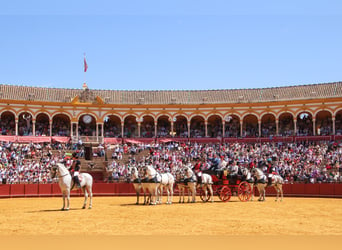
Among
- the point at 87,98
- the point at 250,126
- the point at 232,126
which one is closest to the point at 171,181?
the point at 87,98

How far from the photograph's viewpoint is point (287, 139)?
4419 centimetres

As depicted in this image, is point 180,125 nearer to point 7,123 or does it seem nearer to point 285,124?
point 285,124

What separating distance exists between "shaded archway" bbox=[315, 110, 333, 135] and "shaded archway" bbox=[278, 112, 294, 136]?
2514 mm

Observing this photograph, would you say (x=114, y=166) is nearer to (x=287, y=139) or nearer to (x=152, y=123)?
(x=152, y=123)

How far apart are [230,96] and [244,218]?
35139 millimetres

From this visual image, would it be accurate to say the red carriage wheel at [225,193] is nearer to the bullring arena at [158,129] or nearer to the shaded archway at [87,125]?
the bullring arena at [158,129]

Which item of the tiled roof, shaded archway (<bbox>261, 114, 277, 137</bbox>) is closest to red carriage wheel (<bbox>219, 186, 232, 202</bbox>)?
shaded archway (<bbox>261, 114, 277, 137</bbox>)

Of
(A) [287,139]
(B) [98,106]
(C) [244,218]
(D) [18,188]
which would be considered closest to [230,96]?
(A) [287,139]

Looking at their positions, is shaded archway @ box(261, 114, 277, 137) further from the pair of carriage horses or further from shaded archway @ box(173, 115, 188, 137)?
the pair of carriage horses

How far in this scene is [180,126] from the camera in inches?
1956

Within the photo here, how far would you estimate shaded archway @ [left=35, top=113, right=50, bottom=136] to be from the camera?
151 feet

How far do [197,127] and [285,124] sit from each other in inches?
360

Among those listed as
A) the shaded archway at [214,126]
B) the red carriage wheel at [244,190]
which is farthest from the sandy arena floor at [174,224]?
the shaded archway at [214,126]

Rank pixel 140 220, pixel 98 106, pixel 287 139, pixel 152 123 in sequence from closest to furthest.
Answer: pixel 140 220 < pixel 287 139 < pixel 98 106 < pixel 152 123
